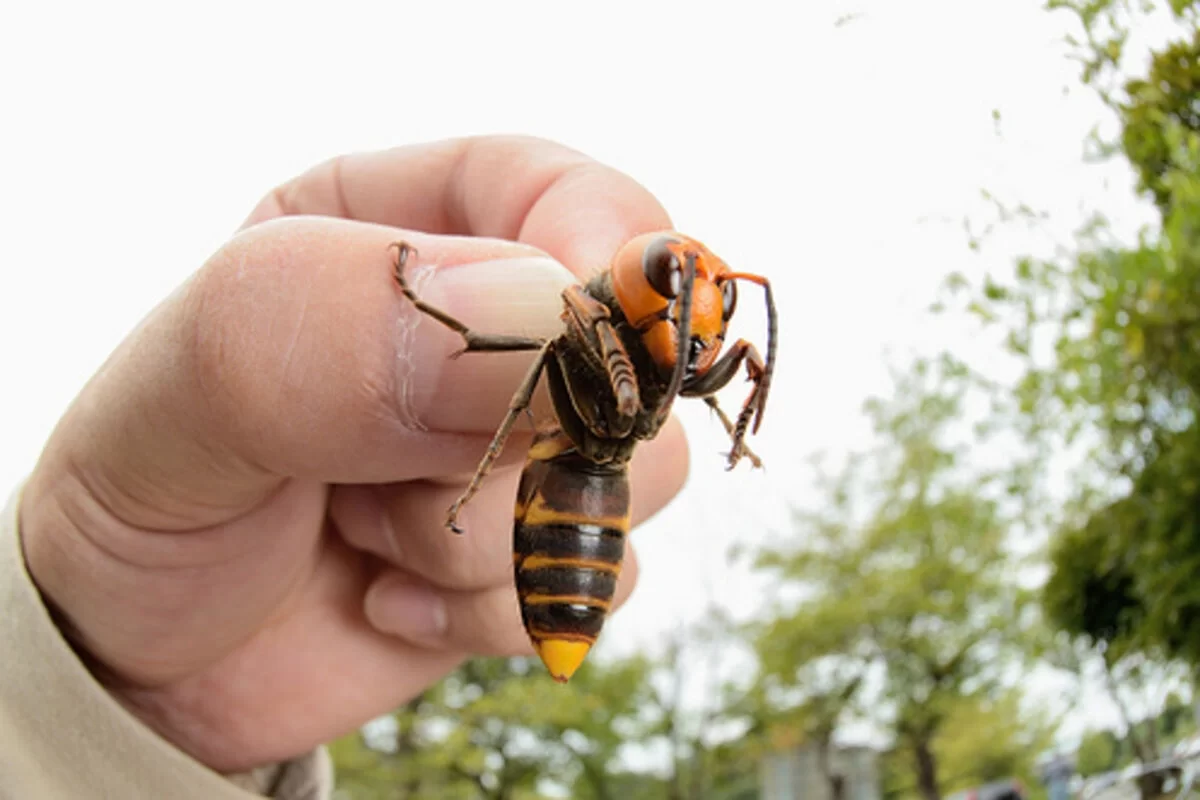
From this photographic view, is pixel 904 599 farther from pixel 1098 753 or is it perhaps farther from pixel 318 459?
pixel 318 459

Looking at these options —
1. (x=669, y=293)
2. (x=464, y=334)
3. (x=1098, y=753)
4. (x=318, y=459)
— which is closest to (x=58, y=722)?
(x=318, y=459)

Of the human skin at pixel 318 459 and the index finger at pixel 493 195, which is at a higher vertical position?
the index finger at pixel 493 195

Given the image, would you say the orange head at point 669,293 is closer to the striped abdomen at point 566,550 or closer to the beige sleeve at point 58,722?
the striped abdomen at point 566,550

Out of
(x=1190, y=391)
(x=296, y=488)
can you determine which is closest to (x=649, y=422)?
(x=296, y=488)

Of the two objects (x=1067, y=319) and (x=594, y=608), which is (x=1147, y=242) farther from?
(x=594, y=608)

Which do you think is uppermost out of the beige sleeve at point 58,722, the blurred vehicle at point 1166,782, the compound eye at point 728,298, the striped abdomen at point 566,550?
the compound eye at point 728,298

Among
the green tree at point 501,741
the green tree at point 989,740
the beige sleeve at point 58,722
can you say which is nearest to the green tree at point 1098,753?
the beige sleeve at point 58,722

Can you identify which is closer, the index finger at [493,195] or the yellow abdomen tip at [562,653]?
the yellow abdomen tip at [562,653]
